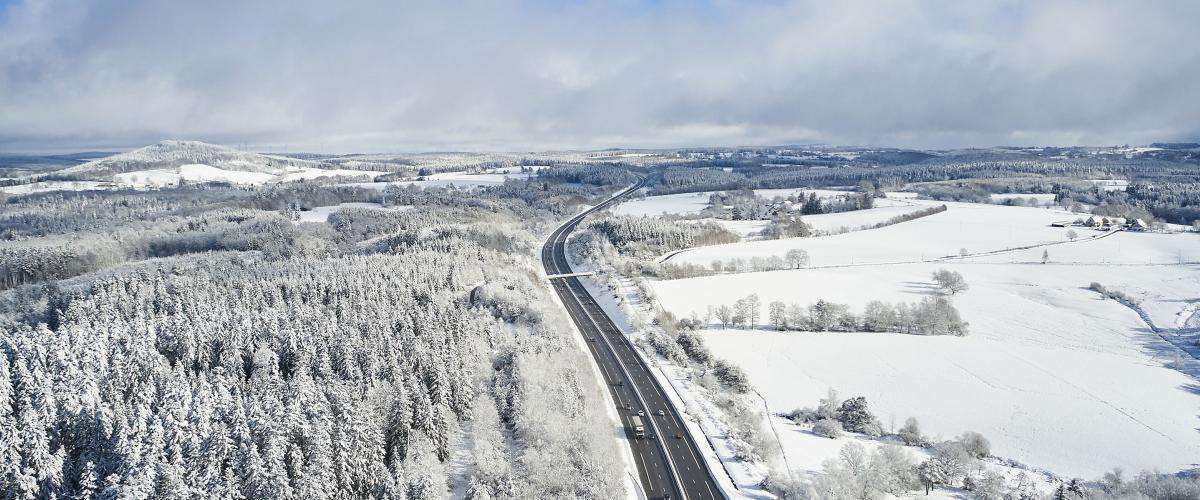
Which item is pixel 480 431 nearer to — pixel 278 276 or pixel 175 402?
pixel 175 402

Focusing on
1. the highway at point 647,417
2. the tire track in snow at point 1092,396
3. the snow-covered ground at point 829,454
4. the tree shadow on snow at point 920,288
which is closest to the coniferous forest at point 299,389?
the highway at point 647,417

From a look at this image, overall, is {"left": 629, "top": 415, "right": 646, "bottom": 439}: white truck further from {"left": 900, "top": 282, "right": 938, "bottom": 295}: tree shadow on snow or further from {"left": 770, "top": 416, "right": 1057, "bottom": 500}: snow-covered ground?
{"left": 900, "top": 282, "right": 938, "bottom": 295}: tree shadow on snow

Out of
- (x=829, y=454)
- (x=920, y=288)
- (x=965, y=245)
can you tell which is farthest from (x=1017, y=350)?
(x=965, y=245)

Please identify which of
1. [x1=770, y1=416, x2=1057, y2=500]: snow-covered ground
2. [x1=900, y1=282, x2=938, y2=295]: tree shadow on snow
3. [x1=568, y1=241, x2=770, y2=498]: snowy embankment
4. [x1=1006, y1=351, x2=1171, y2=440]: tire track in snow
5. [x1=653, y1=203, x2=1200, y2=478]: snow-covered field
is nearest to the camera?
[x1=568, y1=241, x2=770, y2=498]: snowy embankment

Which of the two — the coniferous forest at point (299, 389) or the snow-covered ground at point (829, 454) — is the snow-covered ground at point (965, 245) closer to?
the coniferous forest at point (299, 389)

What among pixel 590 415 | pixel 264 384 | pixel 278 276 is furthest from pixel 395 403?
pixel 278 276

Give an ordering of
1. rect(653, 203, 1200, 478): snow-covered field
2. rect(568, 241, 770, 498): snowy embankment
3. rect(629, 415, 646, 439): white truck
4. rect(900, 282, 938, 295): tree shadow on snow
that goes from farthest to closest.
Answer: rect(900, 282, 938, 295): tree shadow on snow → rect(653, 203, 1200, 478): snow-covered field → rect(629, 415, 646, 439): white truck → rect(568, 241, 770, 498): snowy embankment

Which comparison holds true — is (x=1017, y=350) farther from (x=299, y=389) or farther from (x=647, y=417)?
(x=299, y=389)

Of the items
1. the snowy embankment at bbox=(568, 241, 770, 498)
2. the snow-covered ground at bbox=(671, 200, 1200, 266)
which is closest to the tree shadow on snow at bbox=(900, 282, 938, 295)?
Result: the snow-covered ground at bbox=(671, 200, 1200, 266)
